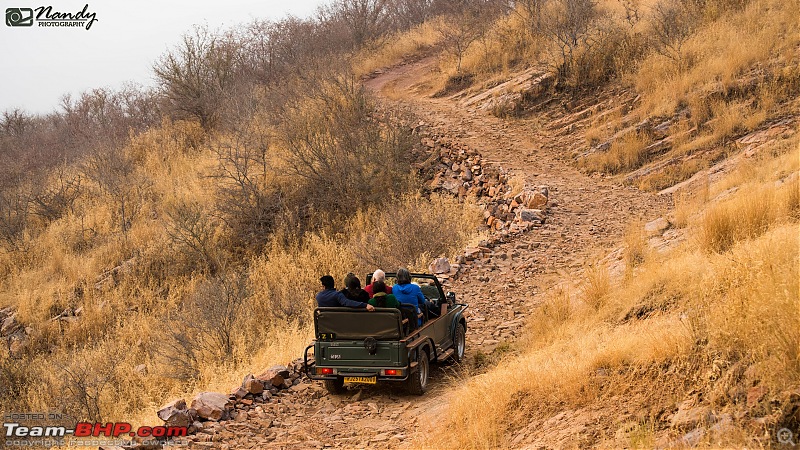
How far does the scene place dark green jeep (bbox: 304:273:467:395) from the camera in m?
6.73

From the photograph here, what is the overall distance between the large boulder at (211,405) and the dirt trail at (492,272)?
0.19 m

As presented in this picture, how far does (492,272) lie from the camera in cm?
1068

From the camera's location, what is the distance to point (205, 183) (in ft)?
64.4

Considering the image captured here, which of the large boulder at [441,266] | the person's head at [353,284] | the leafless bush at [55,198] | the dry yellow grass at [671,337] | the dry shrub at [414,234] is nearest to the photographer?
the dry yellow grass at [671,337]

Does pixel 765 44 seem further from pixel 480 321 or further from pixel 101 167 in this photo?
pixel 101 167

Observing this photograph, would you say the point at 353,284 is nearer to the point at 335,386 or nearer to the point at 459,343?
the point at 335,386

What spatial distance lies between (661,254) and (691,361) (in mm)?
3979

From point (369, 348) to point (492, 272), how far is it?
4348mm

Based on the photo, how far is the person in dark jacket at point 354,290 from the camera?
7234mm

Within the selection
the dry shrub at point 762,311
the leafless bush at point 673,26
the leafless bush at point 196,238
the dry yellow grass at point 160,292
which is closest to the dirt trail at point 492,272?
the dry yellow grass at point 160,292

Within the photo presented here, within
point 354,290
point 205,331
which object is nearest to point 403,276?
point 354,290

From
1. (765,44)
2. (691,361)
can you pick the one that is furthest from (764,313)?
(765,44)

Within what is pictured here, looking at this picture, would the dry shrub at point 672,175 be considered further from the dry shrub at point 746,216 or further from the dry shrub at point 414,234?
the dry shrub at point 746,216

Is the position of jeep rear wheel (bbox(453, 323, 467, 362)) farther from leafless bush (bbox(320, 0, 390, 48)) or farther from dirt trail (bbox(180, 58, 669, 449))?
leafless bush (bbox(320, 0, 390, 48))
